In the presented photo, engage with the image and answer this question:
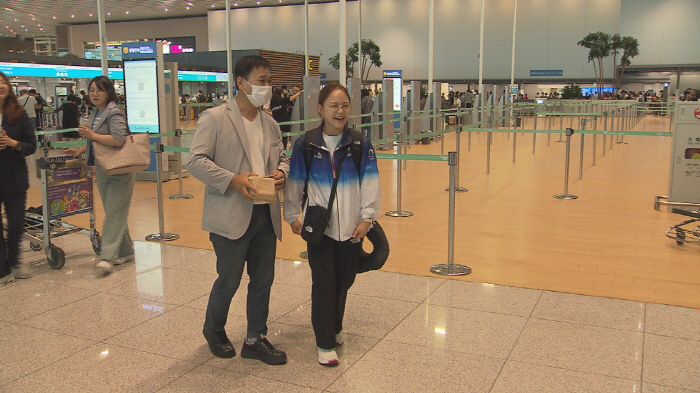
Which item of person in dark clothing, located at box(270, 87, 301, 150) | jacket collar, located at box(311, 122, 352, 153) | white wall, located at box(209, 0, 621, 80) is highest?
white wall, located at box(209, 0, 621, 80)

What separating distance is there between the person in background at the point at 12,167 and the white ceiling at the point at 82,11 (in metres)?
32.8

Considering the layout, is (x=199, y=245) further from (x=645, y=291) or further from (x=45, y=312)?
(x=645, y=291)

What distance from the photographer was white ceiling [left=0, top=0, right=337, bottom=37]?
36.6 metres

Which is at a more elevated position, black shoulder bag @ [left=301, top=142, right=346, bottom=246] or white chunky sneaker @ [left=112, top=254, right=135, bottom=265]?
black shoulder bag @ [left=301, top=142, right=346, bottom=246]

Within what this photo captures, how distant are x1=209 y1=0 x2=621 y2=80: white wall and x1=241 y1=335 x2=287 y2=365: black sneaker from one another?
3635 centimetres

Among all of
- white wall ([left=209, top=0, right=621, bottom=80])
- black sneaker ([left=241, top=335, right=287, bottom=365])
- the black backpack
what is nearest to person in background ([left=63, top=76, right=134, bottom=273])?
black sneaker ([left=241, top=335, right=287, bottom=365])

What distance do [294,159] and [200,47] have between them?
154 feet

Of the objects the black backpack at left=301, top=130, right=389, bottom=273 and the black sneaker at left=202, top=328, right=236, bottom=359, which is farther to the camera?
the black sneaker at left=202, top=328, right=236, bottom=359

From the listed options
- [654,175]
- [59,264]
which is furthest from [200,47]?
[59,264]

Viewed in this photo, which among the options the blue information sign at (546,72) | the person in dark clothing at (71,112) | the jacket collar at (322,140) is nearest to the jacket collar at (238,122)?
the jacket collar at (322,140)

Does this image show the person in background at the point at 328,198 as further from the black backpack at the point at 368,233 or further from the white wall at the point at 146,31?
the white wall at the point at 146,31

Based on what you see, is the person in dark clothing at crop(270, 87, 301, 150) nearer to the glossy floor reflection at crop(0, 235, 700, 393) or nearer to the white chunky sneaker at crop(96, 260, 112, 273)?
the white chunky sneaker at crop(96, 260, 112, 273)

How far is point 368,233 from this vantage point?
335 centimetres

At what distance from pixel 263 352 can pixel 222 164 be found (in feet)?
3.31
